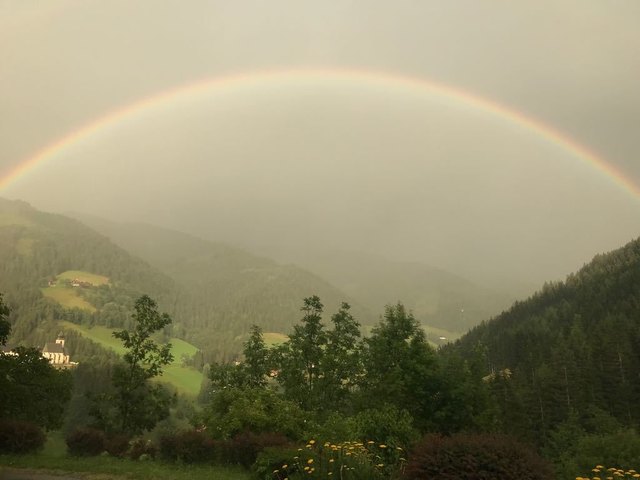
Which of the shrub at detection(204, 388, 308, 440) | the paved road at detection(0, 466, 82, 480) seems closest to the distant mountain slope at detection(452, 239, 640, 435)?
the shrub at detection(204, 388, 308, 440)

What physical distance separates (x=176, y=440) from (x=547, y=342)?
144075mm

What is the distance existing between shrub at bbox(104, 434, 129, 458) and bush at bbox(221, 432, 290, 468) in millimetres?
4638

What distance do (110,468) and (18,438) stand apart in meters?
5.38

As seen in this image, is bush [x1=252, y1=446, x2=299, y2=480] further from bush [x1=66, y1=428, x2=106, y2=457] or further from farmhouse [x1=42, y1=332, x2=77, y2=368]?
farmhouse [x1=42, y1=332, x2=77, y2=368]

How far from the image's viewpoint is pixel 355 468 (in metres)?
12.8

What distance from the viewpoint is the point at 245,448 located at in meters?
19.6

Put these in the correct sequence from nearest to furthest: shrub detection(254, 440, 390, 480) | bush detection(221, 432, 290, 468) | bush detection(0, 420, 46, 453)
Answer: shrub detection(254, 440, 390, 480)
bush detection(221, 432, 290, 468)
bush detection(0, 420, 46, 453)

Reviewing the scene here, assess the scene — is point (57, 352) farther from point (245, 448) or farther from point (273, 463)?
point (273, 463)

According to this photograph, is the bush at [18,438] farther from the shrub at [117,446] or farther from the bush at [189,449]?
the bush at [189,449]

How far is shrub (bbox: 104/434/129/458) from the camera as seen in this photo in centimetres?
2086

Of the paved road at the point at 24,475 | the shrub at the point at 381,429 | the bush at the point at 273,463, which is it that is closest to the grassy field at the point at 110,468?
the paved road at the point at 24,475

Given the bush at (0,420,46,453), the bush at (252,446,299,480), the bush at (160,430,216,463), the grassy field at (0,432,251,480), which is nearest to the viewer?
the bush at (252,446,299,480)

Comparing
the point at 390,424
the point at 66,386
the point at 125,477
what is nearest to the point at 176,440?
the point at 125,477

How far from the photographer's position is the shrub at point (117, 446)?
2086 centimetres
